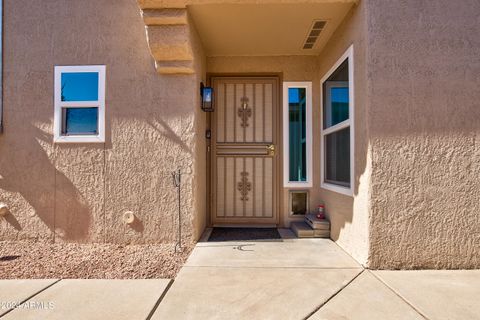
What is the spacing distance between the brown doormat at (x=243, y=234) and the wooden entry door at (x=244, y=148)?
0.28 meters

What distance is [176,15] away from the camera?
317cm

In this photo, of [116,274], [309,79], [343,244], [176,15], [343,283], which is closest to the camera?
[343,283]

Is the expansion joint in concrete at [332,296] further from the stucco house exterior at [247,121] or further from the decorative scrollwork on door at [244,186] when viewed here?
the decorative scrollwork on door at [244,186]

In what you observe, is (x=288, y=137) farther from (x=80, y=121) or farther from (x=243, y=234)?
(x=80, y=121)

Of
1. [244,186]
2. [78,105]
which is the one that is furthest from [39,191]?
[244,186]

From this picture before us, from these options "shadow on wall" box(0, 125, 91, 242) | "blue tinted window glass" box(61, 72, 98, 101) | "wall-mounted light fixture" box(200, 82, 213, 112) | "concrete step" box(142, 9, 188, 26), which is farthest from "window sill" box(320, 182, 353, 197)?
"blue tinted window glass" box(61, 72, 98, 101)

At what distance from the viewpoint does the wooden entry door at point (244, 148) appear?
179 inches

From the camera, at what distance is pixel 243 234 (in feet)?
13.3

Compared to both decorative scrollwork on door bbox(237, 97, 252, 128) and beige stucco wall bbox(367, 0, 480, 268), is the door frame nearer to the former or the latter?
decorative scrollwork on door bbox(237, 97, 252, 128)

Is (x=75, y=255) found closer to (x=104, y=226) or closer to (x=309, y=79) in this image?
(x=104, y=226)

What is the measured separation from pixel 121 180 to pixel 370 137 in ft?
9.52

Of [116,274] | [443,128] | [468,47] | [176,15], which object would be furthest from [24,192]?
[468,47]

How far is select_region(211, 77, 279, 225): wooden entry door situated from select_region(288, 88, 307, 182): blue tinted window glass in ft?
0.79

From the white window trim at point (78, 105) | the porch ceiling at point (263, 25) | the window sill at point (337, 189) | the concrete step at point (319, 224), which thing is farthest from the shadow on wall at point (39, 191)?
the window sill at point (337, 189)
